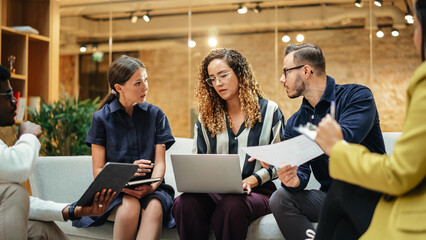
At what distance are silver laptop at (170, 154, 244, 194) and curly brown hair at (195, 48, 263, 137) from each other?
1.45ft

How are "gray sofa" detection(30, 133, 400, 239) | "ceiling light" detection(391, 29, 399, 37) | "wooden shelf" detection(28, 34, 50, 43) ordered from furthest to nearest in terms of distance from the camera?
"ceiling light" detection(391, 29, 399, 37)
"wooden shelf" detection(28, 34, 50, 43)
"gray sofa" detection(30, 133, 400, 239)

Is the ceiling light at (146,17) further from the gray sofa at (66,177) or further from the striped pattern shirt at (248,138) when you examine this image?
the striped pattern shirt at (248,138)

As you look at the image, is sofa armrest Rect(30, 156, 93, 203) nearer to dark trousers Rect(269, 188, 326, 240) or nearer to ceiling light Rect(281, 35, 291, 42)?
dark trousers Rect(269, 188, 326, 240)

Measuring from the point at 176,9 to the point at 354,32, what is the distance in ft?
7.83

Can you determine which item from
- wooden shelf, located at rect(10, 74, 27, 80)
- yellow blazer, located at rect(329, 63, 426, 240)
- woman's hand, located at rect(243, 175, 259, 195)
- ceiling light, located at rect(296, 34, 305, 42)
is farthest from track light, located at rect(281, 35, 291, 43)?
yellow blazer, located at rect(329, 63, 426, 240)

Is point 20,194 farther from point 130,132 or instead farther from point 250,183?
point 250,183

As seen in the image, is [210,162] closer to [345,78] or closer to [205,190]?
[205,190]

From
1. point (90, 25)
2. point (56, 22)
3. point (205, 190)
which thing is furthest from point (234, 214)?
point (90, 25)

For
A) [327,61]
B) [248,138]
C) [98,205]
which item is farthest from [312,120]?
[327,61]

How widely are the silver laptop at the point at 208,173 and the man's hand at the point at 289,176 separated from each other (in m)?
0.20

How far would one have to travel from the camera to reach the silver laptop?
2.30 metres

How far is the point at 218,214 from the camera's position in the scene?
2.40 metres

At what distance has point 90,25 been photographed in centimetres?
686

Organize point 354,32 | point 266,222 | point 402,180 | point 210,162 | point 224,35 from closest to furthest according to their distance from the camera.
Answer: point 402,180, point 210,162, point 266,222, point 354,32, point 224,35
